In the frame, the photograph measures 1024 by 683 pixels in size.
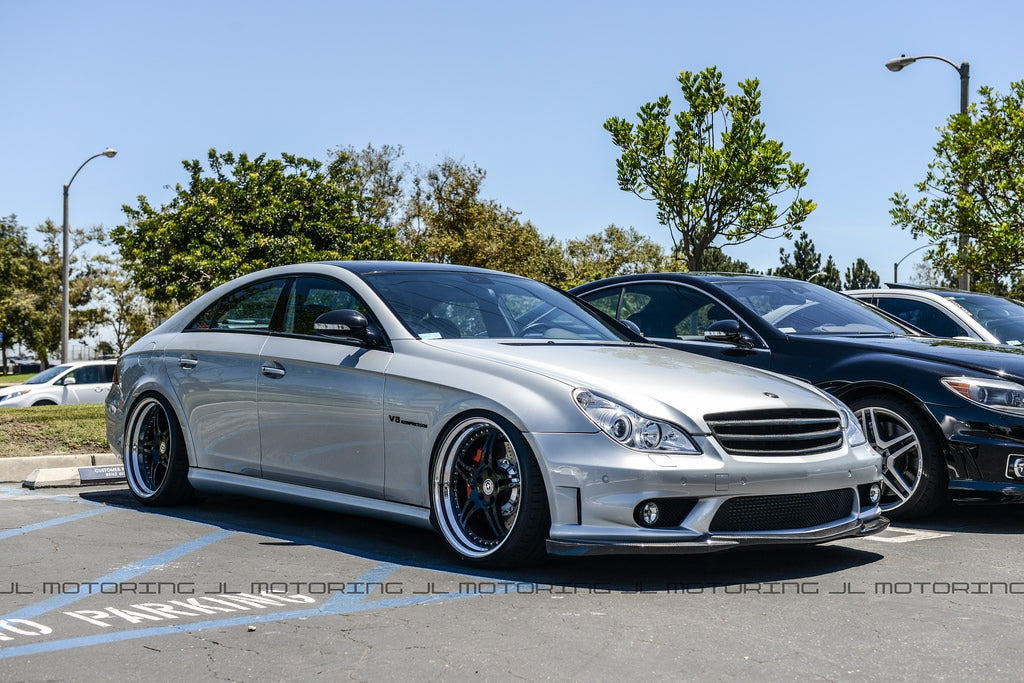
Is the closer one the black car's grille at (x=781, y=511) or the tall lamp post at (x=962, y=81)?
the black car's grille at (x=781, y=511)

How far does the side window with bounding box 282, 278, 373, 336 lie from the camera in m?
6.39

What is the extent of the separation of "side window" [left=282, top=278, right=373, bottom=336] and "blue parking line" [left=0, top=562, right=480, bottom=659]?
1.80 metres

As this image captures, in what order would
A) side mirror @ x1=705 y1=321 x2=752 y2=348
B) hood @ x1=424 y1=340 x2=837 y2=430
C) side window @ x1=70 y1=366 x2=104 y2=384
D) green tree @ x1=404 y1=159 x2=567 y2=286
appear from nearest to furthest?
hood @ x1=424 y1=340 x2=837 y2=430, side mirror @ x1=705 y1=321 x2=752 y2=348, side window @ x1=70 y1=366 x2=104 y2=384, green tree @ x1=404 y1=159 x2=567 y2=286

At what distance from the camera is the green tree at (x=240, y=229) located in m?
33.2

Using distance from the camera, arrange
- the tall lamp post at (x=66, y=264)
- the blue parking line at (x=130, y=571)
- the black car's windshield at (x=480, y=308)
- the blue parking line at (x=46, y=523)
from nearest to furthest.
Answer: the blue parking line at (x=130, y=571), the black car's windshield at (x=480, y=308), the blue parking line at (x=46, y=523), the tall lamp post at (x=66, y=264)

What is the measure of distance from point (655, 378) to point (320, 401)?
1847 mm

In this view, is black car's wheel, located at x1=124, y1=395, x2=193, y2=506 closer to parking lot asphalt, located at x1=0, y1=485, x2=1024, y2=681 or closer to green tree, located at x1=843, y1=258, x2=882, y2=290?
parking lot asphalt, located at x1=0, y1=485, x2=1024, y2=681

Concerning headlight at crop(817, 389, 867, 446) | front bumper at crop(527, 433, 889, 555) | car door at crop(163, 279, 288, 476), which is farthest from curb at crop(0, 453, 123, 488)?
headlight at crop(817, 389, 867, 446)

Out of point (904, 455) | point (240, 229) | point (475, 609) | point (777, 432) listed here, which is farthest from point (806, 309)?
point (240, 229)

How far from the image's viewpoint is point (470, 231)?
44750 mm

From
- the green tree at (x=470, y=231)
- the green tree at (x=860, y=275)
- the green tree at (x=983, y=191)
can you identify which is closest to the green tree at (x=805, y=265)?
the green tree at (x=860, y=275)

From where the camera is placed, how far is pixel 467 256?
44.5m

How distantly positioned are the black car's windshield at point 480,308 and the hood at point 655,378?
0.24 m

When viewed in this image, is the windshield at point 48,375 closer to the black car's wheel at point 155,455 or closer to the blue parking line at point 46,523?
the black car's wheel at point 155,455
